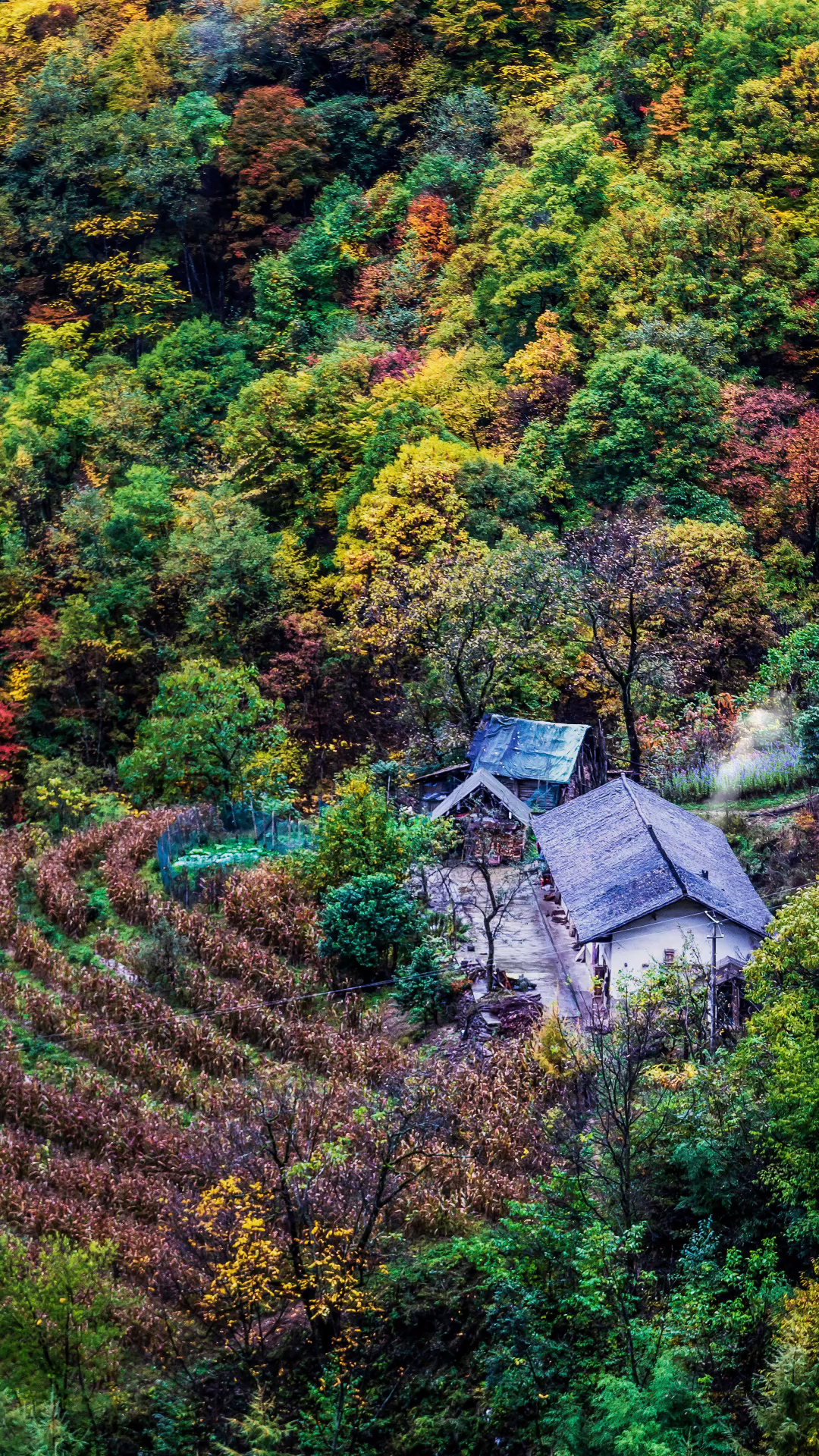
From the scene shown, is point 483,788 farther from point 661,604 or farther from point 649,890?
point 649,890

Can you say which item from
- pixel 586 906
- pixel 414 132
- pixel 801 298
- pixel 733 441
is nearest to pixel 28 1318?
pixel 586 906

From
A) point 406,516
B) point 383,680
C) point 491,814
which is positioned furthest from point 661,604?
point 383,680

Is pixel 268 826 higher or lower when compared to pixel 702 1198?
lower

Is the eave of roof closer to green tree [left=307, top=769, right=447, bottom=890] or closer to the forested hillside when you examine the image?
the forested hillside

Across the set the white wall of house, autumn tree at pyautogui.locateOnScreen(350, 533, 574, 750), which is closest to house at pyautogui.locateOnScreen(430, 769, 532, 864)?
autumn tree at pyautogui.locateOnScreen(350, 533, 574, 750)

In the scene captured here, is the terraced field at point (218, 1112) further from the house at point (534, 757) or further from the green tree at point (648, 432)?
the green tree at point (648, 432)

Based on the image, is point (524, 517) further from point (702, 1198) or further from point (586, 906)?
point (702, 1198)
